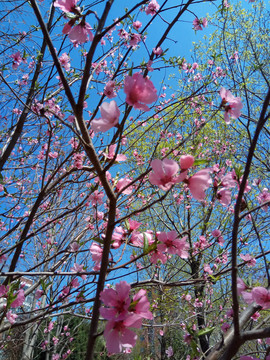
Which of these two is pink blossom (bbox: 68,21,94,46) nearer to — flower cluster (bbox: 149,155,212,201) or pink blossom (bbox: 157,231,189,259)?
flower cluster (bbox: 149,155,212,201)

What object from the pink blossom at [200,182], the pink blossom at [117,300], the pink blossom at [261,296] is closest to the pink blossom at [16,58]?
the pink blossom at [200,182]

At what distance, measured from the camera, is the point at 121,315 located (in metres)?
0.86

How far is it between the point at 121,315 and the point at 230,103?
1011mm

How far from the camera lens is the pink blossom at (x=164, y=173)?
3.18 feet

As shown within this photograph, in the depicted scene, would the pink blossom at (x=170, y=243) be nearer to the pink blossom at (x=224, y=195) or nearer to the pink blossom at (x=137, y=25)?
the pink blossom at (x=224, y=195)

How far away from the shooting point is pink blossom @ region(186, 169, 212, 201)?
98 centimetres

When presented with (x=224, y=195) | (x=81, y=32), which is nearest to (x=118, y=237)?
(x=224, y=195)

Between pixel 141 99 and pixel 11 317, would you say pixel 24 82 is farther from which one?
pixel 141 99

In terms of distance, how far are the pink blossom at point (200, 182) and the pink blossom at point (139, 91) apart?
0.32m

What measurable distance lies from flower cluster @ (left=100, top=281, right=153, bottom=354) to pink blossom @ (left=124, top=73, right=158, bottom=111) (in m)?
0.65

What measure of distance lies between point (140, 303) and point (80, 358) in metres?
14.3

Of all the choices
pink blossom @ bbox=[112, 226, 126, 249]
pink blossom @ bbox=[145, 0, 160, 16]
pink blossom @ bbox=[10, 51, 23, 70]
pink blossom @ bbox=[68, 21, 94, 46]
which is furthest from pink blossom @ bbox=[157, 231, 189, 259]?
pink blossom @ bbox=[10, 51, 23, 70]

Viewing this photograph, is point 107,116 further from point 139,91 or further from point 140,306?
point 140,306

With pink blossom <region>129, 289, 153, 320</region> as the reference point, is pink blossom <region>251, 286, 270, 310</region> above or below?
above
